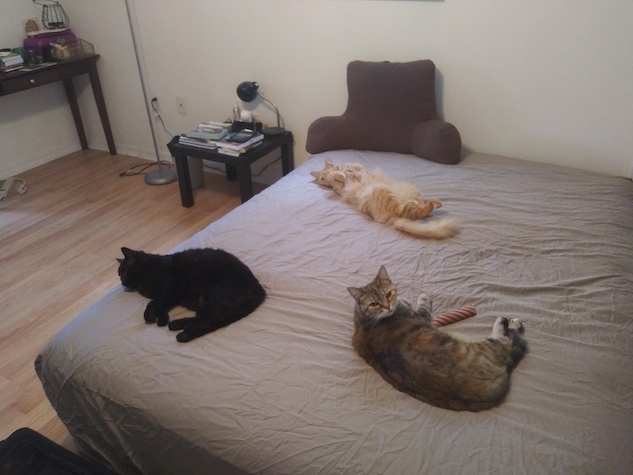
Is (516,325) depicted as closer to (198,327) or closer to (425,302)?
(425,302)

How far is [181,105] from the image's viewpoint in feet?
10.9

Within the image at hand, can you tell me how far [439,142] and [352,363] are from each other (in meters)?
1.47

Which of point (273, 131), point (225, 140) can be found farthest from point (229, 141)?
point (273, 131)

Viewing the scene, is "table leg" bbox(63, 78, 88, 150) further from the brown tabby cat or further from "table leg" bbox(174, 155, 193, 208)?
the brown tabby cat

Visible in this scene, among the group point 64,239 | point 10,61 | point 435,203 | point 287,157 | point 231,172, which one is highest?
point 10,61

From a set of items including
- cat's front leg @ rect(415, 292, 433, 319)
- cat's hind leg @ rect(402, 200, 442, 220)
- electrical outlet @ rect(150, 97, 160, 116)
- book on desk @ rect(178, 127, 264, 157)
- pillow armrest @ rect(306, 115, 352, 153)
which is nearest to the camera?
cat's front leg @ rect(415, 292, 433, 319)

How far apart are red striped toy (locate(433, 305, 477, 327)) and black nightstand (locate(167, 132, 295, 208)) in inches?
63.2

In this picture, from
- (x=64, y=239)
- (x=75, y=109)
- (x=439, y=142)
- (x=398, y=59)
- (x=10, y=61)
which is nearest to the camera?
(x=439, y=142)

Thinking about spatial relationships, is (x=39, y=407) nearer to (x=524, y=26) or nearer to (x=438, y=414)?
(x=438, y=414)

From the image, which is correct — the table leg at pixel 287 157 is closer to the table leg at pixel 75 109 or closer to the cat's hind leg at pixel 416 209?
the cat's hind leg at pixel 416 209

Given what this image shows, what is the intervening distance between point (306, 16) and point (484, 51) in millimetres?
1041

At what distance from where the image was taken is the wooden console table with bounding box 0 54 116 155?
290cm

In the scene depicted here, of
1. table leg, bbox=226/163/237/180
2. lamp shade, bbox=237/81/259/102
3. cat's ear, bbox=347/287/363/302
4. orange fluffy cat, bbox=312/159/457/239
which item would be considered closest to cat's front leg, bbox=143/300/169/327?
cat's ear, bbox=347/287/363/302

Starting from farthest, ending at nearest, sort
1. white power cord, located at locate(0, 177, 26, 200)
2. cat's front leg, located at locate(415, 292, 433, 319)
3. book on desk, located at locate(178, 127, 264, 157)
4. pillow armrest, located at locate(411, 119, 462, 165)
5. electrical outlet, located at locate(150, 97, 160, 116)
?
electrical outlet, located at locate(150, 97, 160, 116), white power cord, located at locate(0, 177, 26, 200), book on desk, located at locate(178, 127, 264, 157), pillow armrest, located at locate(411, 119, 462, 165), cat's front leg, located at locate(415, 292, 433, 319)
